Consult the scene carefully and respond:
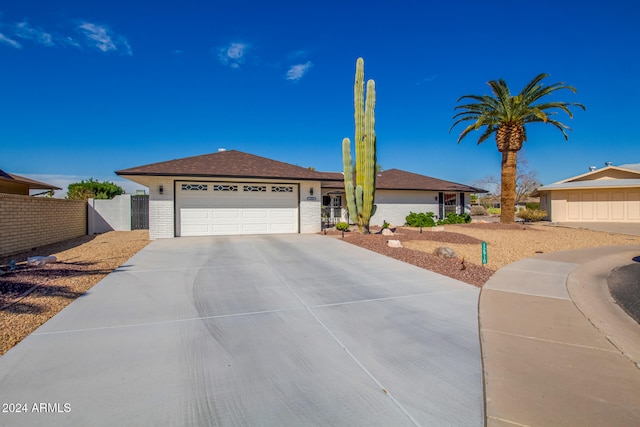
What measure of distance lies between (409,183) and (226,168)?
1341cm

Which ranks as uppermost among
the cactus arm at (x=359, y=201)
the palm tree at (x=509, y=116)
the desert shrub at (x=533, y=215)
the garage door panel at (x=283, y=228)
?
the palm tree at (x=509, y=116)

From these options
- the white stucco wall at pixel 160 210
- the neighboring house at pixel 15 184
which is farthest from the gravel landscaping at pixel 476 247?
the neighboring house at pixel 15 184

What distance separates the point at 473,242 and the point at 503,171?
9204mm

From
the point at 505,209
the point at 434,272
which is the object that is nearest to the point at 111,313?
the point at 434,272

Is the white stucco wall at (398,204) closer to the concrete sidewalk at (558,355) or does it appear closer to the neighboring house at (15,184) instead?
the concrete sidewalk at (558,355)

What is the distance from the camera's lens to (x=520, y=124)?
18562mm

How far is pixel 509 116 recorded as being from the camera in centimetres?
1836

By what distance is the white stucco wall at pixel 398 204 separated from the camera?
21.7m

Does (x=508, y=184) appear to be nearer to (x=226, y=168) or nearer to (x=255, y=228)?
(x=255, y=228)

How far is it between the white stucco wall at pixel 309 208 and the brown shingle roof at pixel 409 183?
4.75m

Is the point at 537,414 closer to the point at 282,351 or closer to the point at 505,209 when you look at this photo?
the point at 282,351

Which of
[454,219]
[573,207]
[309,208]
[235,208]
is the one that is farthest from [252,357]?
[573,207]

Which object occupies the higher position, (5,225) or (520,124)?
(520,124)

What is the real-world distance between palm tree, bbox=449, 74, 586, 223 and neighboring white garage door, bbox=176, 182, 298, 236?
11740mm
